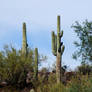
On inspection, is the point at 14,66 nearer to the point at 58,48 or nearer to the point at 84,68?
the point at 58,48

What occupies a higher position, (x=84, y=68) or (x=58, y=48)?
(x=58, y=48)

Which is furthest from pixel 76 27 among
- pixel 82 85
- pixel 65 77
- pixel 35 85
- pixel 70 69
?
pixel 82 85

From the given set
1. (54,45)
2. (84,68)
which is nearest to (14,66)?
(54,45)

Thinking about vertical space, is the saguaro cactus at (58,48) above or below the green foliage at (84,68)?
above

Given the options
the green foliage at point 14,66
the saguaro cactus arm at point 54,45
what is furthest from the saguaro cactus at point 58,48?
the green foliage at point 14,66

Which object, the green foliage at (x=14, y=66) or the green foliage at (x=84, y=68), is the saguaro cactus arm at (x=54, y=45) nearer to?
the green foliage at (x=14, y=66)

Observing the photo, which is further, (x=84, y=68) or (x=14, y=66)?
(x=84, y=68)

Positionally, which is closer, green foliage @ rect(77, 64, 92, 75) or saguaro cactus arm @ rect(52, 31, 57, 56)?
saguaro cactus arm @ rect(52, 31, 57, 56)

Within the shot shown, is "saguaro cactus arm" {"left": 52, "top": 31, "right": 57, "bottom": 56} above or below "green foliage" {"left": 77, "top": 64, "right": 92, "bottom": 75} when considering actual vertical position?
above

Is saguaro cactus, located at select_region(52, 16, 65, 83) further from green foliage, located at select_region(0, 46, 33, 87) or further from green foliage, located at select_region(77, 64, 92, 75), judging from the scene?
green foliage, located at select_region(77, 64, 92, 75)

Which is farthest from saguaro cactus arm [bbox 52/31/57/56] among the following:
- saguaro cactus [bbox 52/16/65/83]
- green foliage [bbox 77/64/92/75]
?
green foliage [bbox 77/64/92/75]

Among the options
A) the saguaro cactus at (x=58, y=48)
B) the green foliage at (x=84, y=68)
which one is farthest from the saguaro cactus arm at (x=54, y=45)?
the green foliage at (x=84, y=68)

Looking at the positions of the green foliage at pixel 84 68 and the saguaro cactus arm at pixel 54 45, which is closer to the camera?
the saguaro cactus arm at pixel 54 45

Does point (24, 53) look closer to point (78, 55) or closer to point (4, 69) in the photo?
point (4, 69)
